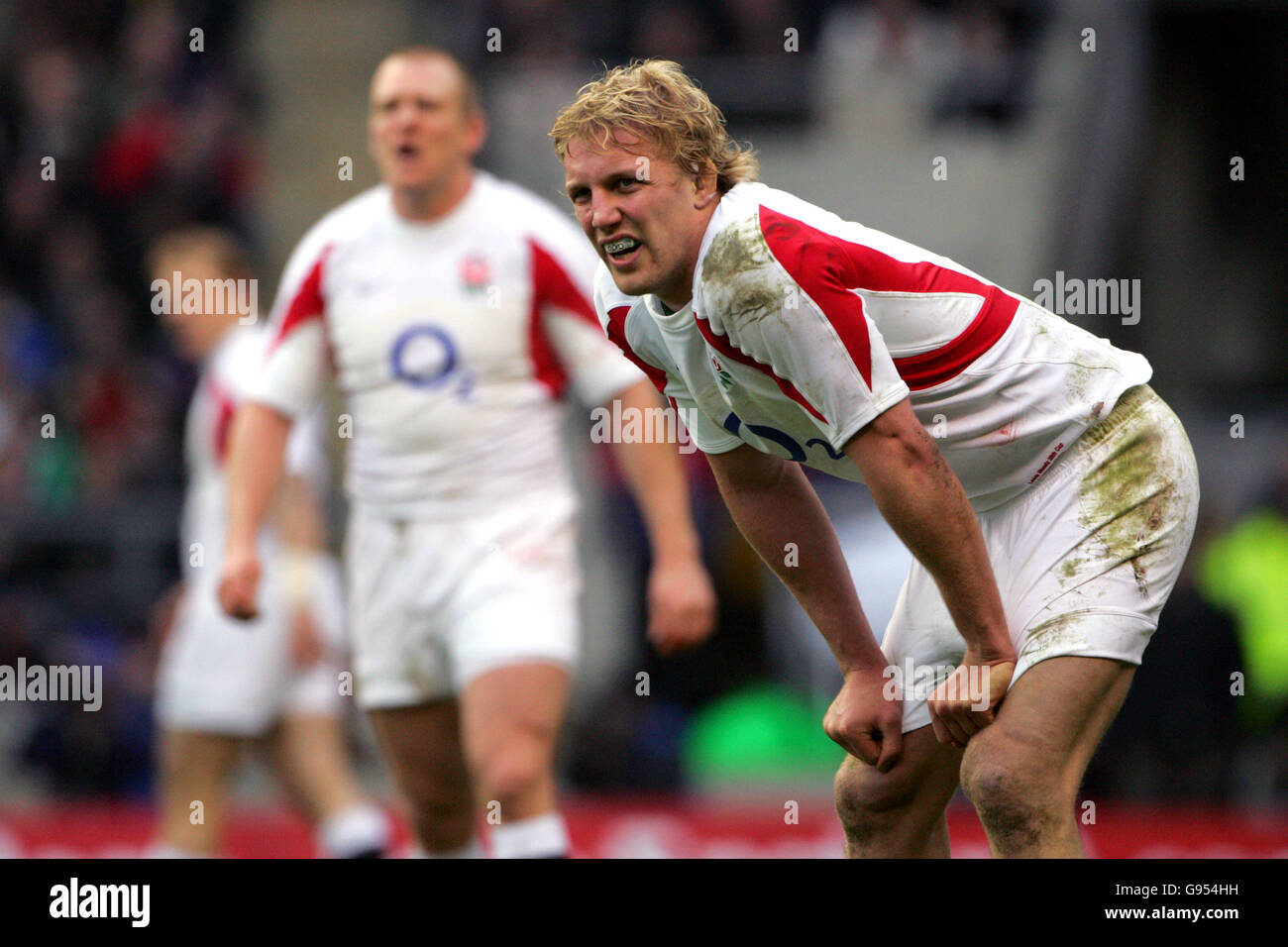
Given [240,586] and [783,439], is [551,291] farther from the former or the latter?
[783,439]

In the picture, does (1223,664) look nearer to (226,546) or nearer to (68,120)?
(226,546)

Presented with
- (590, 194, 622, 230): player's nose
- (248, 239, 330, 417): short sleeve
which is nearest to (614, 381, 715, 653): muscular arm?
(248, 239, 330, 417): short sleeve

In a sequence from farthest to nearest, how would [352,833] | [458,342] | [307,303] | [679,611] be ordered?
1. [352,833]
2. [307,303]
3. [458,342]
4. [679,611]

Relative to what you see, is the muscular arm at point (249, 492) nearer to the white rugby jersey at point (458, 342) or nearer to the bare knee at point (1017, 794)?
the white rugby jersey at point (458, 342)

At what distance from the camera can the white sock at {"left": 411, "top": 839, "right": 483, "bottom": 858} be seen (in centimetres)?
598

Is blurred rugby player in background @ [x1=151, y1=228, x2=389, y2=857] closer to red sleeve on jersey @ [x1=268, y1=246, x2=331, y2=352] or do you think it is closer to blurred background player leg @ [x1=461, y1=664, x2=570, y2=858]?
red sleeve on jersey @ [x1=268, y1=246, x2=331, y2=352]

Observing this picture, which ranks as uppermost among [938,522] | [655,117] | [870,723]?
[655,117]

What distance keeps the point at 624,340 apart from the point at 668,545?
175 cm

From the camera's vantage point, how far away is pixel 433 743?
597cm

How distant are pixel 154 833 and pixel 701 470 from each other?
3.92m

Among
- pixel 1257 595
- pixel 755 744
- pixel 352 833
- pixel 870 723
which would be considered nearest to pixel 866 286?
pixel 870 723

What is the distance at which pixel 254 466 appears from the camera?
6.16m
